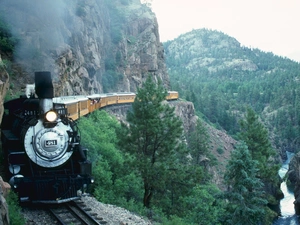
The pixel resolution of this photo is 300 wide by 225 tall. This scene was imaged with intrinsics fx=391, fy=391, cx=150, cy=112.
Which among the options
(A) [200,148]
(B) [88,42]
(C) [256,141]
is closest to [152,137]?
(C) [256,141]

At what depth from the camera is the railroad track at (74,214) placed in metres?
11.5

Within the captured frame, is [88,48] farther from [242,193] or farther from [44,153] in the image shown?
[44,153]

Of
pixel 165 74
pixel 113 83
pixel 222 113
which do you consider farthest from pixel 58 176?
pixel 222 113

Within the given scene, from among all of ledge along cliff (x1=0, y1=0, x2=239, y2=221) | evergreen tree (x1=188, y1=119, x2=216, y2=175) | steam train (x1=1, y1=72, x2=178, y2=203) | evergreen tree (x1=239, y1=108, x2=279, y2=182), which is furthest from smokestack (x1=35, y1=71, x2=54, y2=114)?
evergreen tree (x1=188, y1=119, x2=216, y2=175)

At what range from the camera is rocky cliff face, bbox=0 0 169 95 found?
27438 millimetres

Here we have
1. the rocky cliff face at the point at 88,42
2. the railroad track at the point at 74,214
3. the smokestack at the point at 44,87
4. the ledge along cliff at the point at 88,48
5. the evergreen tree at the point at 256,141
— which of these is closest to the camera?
the railroad track at the point at 74,214

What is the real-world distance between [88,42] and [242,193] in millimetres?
33498

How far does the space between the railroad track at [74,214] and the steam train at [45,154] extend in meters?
0.29

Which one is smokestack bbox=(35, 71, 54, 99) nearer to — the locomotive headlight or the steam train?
the steam train

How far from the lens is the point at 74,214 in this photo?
12.1m

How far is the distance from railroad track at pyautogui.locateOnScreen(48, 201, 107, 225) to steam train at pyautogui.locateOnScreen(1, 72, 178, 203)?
294mm

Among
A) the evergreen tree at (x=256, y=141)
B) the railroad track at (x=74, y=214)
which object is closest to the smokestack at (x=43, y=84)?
the railroad track at (x=74, y=214)

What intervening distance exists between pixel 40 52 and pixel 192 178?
14107 millimetres

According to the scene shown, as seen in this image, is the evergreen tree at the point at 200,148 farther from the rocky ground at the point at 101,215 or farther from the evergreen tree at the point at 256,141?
the rocky ground at the point at 101,215
